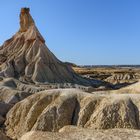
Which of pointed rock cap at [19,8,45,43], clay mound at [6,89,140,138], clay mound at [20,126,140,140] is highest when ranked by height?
pointed rock cap at [19,8,45,43]

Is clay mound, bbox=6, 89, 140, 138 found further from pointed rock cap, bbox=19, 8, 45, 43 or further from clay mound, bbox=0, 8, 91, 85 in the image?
pointed rock cap, bbox=19, 8, 45, 43

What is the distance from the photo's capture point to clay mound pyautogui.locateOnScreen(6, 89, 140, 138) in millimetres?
14852

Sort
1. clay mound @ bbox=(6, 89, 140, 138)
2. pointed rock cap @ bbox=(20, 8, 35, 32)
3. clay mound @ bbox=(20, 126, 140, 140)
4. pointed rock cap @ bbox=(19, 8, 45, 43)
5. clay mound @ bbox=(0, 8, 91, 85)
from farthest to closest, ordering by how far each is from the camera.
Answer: pointed rock cap @ bbox=(20, 8, 35, 32) → pointed rock cap @ bbox=(19, 8, 45, 43) → clay mound @ bbox=(0, 8, 91, 85) → clay mound @ bbox=(6, 89, 140, 138) → clay mound @ bbox=(20, 126, 140, 140)

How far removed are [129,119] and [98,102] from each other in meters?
1.79

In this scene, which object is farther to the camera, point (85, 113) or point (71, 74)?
point (71, 74)

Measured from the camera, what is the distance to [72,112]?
52.4ft

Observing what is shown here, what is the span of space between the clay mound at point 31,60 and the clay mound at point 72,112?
84.2 ft

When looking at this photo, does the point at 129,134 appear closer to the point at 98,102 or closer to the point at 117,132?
the point at 117,132

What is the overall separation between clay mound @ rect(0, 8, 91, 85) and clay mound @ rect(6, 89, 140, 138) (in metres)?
25.7

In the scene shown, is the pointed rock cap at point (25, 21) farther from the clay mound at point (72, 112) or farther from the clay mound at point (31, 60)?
the clay mound at point (72, 112)

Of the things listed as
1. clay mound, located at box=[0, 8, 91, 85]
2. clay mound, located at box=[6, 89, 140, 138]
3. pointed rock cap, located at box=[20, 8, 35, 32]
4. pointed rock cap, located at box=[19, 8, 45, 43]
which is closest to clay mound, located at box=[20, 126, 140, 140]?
clay mound, located at box=[6, 89, 140, 138]

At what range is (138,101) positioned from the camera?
51.5 feet

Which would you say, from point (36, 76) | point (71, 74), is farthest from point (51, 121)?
point (71, 74)

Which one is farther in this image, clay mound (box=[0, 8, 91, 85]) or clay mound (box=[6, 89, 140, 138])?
clay mound (box=[0, 8, 91, 85])
